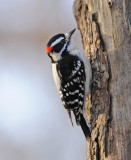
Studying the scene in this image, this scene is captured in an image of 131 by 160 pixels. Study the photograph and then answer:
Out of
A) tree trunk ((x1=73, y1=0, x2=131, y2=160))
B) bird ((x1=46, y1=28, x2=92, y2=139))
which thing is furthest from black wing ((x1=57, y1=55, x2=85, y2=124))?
tree trunk ((x1=73, y1=0, x2=131, y2=160))

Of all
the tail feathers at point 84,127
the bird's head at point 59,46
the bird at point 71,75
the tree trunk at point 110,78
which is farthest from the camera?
the bird's head at point 59,46

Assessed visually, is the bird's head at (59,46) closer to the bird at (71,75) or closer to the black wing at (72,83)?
the bird at (71,75)

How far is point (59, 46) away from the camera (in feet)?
17.6

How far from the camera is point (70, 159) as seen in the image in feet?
24.7

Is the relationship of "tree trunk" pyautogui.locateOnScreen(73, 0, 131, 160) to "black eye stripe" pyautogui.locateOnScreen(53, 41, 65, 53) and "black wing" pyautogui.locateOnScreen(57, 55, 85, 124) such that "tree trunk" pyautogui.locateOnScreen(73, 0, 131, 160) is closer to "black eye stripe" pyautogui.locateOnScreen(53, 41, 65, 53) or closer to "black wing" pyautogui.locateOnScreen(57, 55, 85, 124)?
"black wing" pyautogui.locateOnScreen(57, 55, 85, 124)

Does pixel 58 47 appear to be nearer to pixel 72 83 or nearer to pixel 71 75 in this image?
pixel 71 75

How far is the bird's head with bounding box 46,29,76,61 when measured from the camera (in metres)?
5.29

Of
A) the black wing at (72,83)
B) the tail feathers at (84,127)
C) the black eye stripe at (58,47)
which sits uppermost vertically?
the black eye stripe at (58,47)

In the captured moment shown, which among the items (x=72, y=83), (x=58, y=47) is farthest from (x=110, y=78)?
(x=58, y=47)

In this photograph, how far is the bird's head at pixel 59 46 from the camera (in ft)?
17.4

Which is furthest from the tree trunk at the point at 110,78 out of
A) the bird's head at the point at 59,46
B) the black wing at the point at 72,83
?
the bird's head at the point at 59,46

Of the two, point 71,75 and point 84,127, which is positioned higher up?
point 71,75

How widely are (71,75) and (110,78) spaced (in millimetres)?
763

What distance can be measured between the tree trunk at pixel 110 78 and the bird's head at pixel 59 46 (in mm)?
502
